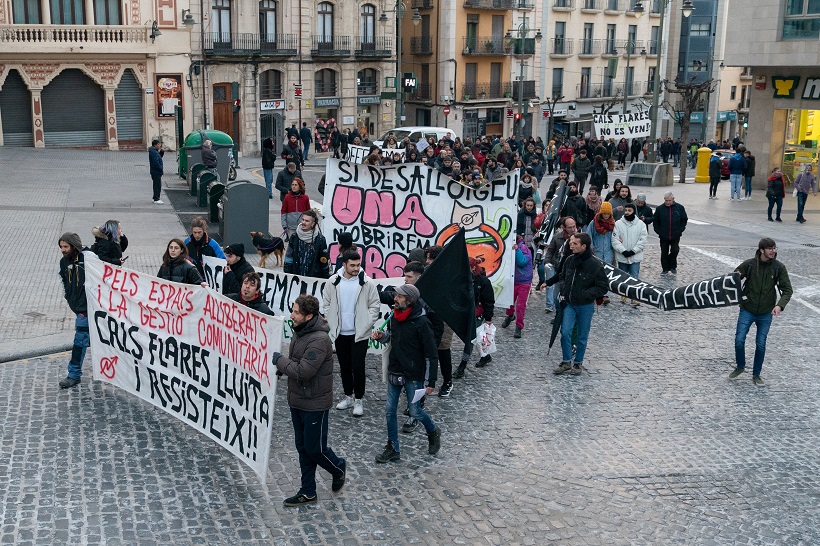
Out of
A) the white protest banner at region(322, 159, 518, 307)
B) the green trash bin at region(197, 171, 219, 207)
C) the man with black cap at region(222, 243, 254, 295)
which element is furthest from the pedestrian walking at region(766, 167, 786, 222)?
the man with black cap at region(222, 243, 254, 295)

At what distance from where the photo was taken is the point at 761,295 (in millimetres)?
10328

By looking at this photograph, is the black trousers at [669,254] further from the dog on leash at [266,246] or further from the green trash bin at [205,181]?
the green trash bin at [205,181]

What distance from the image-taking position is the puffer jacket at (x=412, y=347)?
7949 millimetres

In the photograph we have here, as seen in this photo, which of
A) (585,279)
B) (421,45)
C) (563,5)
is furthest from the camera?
(563,5)

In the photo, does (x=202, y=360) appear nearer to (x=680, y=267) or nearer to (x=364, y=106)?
(x=680, y=267)

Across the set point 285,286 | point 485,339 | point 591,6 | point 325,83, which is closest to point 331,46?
point 325,83

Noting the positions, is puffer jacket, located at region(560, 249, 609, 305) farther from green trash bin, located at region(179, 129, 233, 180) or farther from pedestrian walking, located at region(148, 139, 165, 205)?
green trash bin, located at region(179, 129, 233, 180)

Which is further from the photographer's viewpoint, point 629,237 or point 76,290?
point 629,237

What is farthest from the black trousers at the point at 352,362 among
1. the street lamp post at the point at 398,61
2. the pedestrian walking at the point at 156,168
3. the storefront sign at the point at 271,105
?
the storefront sign at the point at 271,105

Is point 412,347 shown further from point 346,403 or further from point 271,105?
A: point 271,105

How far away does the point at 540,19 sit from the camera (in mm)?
55031

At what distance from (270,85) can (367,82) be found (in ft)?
19.3

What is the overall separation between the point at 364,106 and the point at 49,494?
1654 inches

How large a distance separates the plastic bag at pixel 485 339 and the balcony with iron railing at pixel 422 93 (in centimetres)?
4317
